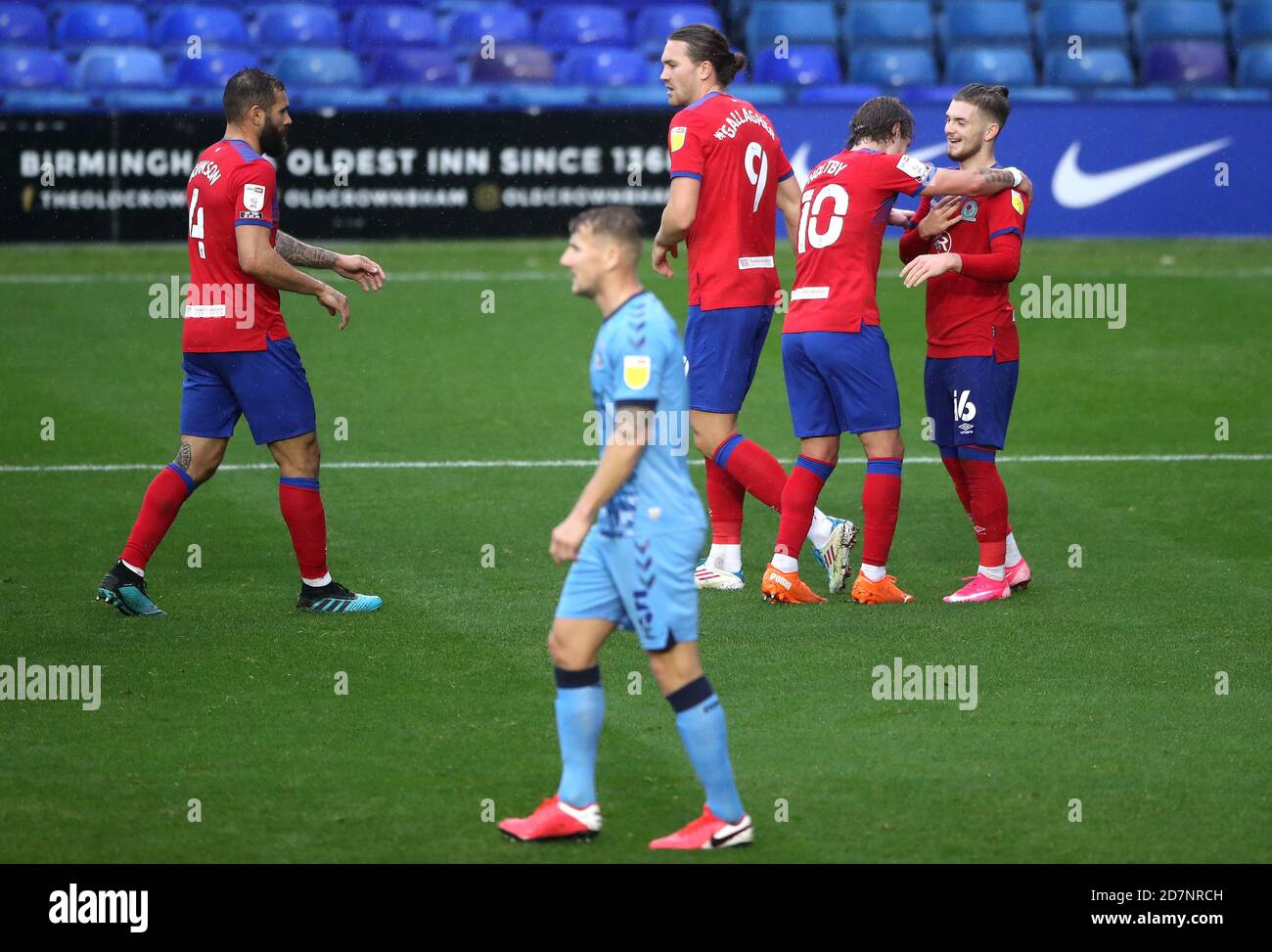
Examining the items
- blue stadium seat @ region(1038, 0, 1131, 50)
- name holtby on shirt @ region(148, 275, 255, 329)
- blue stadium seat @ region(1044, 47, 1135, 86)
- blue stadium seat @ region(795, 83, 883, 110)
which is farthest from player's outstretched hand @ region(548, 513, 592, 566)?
blue stadium seat @ region(1038, 0, 1131, 50)

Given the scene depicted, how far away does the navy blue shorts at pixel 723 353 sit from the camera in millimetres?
7859

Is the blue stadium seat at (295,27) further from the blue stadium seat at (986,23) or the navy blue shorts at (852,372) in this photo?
the navy blue shorts at (852,372)

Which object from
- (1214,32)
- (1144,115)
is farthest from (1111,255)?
(1214,32)

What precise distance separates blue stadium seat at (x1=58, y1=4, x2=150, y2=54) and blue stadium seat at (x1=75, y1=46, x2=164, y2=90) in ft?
2.14

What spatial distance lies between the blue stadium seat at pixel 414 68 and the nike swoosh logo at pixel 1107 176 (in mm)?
7052

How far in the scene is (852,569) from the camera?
8297 mm

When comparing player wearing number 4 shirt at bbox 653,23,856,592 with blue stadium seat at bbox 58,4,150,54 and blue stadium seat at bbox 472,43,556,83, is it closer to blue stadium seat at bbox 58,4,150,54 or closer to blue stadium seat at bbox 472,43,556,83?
blue stadium seat at bbox 472,43,556,83

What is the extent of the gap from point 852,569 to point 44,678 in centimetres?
365

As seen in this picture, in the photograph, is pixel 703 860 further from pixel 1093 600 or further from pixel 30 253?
pixel 30 253

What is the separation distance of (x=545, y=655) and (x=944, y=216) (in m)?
2.54

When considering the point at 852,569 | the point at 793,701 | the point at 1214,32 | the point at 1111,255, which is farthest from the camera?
the point at 1214,32

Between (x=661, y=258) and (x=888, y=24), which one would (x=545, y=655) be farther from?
(x=888, y=24)

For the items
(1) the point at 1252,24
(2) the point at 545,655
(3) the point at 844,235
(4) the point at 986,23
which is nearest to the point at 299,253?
(2) the point at 545,655

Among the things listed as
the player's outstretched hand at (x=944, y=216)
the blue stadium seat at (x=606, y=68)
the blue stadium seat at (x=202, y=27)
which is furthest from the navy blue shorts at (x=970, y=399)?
the blue stadium seat at (x=202, y=27)
